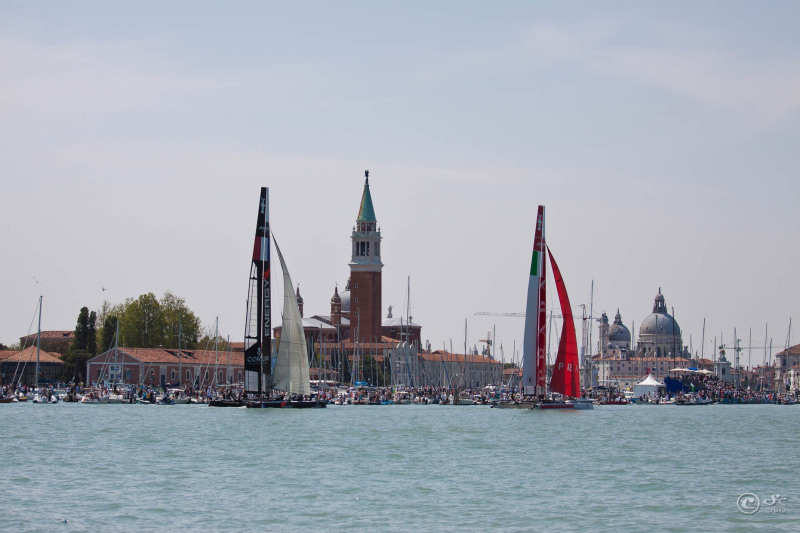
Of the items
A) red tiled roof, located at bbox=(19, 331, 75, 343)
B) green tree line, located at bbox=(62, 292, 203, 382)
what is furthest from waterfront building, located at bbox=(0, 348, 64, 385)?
red tiled roof, located at bbox=(19, 331, 75, 343)

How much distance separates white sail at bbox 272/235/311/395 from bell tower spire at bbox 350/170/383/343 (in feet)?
249

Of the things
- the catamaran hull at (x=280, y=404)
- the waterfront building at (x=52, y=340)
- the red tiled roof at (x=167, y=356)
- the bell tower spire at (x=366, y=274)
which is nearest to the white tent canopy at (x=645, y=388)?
the bell tower spire at (x=366, y=274)

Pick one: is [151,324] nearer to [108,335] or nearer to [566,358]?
[108,335]

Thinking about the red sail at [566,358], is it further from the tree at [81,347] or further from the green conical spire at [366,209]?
the green conical spire at [366,209]

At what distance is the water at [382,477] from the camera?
25.4 metres

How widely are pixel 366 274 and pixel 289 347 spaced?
78.0 meters

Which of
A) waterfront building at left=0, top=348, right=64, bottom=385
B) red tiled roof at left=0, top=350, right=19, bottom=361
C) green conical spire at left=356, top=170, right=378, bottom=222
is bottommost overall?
waterfront building at left=0, top=348, right=64, bottom=385

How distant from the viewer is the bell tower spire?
470 feet

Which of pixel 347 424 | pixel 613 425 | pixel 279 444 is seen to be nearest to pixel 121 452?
pixel 279 444

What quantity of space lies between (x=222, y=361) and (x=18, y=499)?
94.7 metres

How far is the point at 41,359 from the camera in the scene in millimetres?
119875

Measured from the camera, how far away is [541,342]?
64.1 meters

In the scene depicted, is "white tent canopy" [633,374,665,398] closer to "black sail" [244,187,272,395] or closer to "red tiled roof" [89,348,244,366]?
"red tiled roof" [89,348,244,366]

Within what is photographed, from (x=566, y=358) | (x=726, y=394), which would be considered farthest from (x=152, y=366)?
(x=726, y=394)
